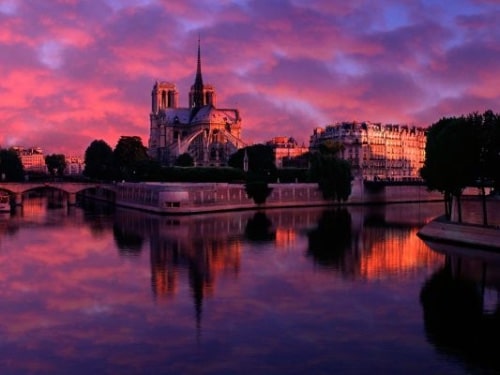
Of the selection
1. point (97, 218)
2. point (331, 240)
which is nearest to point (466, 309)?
point (331, 240)

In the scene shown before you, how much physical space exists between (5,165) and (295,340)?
91.1 meters

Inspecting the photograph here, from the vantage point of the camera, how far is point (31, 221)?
5819 cm

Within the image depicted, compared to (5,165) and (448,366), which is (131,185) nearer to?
(5,165)

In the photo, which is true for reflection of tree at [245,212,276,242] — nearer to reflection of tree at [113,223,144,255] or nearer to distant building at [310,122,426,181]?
reflection of tree at [113,223,144,255]

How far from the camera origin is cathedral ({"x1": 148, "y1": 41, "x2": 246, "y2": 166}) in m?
117

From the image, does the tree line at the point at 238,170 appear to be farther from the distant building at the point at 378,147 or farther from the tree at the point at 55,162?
the tree at the point at 55,162

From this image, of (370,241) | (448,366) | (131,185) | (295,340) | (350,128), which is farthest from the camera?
(350,128)

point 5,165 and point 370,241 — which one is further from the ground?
point 5,165

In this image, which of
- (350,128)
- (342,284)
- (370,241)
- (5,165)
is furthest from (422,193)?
(342,284)

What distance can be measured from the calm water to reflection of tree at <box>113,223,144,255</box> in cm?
17

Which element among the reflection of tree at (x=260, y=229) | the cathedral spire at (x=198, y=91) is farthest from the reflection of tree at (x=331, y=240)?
the cathedral spire at (x=198, y=91)

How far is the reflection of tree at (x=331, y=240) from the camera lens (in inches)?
1432

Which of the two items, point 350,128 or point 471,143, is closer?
point 471,143

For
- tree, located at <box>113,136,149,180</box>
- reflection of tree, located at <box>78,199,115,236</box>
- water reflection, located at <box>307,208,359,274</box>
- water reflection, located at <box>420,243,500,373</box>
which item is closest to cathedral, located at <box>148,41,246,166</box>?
tree, located at <box>113,136,149,180</box>
